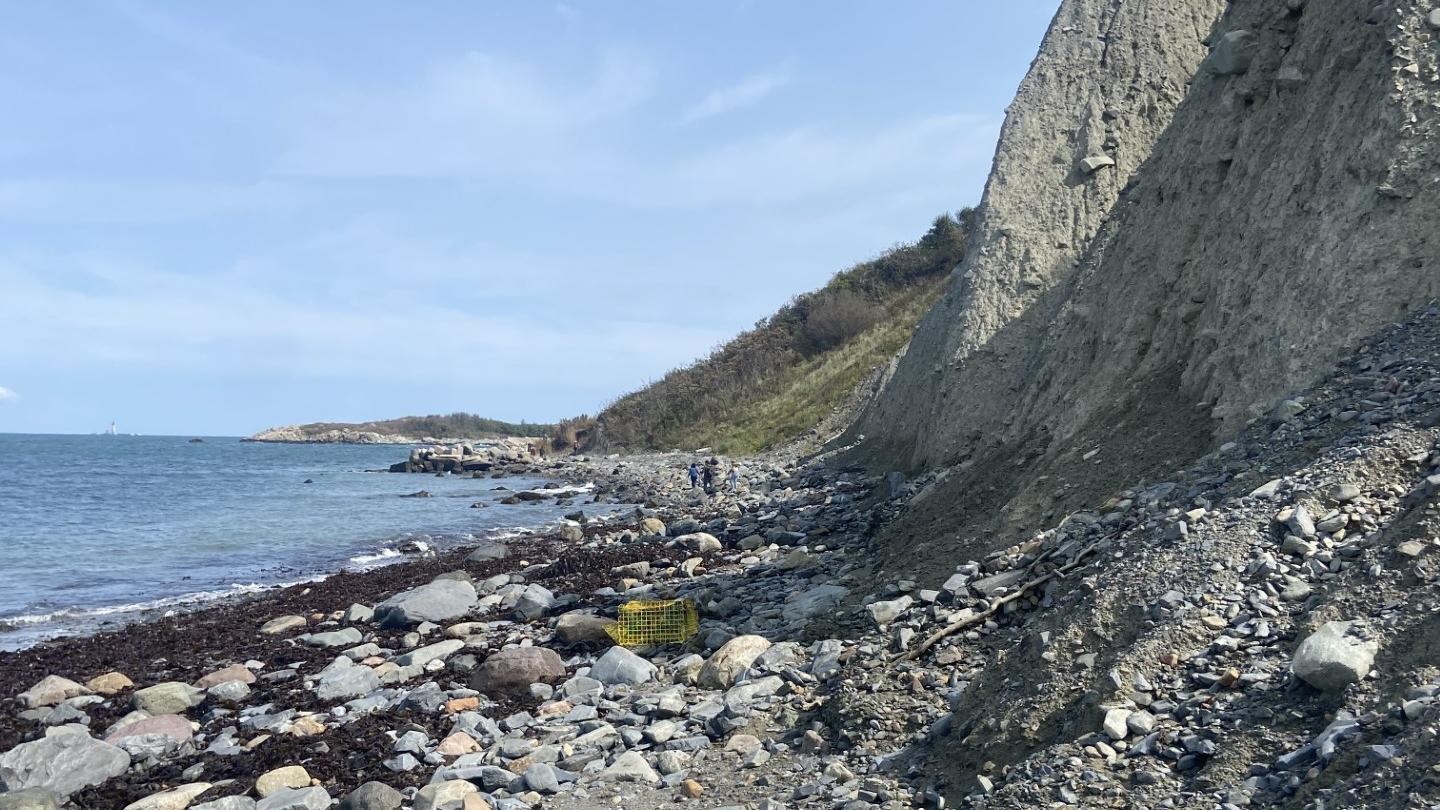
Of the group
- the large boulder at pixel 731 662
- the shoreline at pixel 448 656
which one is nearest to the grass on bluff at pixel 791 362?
the shoreline at pixel 448 656

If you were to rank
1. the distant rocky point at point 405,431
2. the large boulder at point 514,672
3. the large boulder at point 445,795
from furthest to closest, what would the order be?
the distant rocky point at point 405,431 < the large boulder at point 514,672 < the large boulder at point 445,795

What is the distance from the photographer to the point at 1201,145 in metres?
11.3

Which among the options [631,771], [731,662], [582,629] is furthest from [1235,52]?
[631,771]

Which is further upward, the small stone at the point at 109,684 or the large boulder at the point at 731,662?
the large boulder at the point at 731,662

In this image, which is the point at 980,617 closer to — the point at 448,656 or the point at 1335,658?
the point at 1335,658

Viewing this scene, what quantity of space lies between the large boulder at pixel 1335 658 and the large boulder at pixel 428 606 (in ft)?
38.7

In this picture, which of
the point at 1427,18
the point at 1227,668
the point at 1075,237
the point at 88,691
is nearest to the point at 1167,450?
the point at 1227,668

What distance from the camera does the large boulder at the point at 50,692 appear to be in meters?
11.6

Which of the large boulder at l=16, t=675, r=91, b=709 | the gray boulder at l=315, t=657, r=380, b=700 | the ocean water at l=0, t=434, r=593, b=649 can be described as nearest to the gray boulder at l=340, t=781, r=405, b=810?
the gray boulder at l=315, t=657, r=380, b=700

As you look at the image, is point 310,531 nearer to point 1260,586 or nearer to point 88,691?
point 88,691

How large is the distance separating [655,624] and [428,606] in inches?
190

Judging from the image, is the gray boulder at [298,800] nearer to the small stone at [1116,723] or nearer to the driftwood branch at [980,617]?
the driftwood branch at [980,617]

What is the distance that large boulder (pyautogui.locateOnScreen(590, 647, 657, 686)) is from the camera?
9532 millimetres

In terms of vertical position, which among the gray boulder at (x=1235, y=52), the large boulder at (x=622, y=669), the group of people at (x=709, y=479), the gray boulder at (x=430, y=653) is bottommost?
the gray boulder at (x=430, y=653)
